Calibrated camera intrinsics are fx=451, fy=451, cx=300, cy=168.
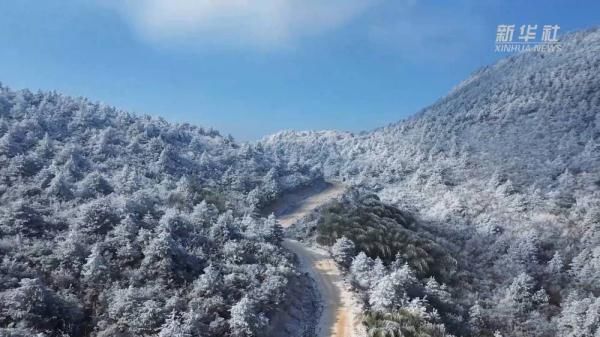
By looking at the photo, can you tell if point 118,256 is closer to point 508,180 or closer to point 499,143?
point 508,180

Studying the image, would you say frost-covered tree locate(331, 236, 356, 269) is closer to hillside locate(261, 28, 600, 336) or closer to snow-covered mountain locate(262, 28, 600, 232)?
hillside locate(261, 28, 600, 336)

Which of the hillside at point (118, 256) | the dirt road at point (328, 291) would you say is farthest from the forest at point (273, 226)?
the dirt road at point (328, 291)

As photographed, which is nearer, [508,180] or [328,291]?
[328,291]

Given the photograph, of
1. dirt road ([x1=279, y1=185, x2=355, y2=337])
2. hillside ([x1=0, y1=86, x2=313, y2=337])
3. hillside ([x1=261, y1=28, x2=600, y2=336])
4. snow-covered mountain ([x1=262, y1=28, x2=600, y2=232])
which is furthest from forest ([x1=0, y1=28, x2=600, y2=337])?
dirt road ([x1=279, y1=185, x2=355, y2=337])

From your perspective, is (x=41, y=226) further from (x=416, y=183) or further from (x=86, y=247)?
(x=416, y=183)

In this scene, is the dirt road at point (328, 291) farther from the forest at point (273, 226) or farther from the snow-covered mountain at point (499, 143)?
the snow-covered mountain at point (499, 143)

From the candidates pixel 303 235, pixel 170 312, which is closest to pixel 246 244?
pixel 170 312

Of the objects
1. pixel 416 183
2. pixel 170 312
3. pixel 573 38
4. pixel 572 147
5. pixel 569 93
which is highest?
pixel 573 38

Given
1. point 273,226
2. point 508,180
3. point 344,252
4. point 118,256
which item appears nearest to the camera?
point 118,256

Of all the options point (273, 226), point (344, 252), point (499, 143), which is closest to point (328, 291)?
point (344, 252)

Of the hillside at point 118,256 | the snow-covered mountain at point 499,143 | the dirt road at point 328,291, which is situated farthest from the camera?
the snow-covered mountain at point 499,143

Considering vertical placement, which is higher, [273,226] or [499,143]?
[499,143]
